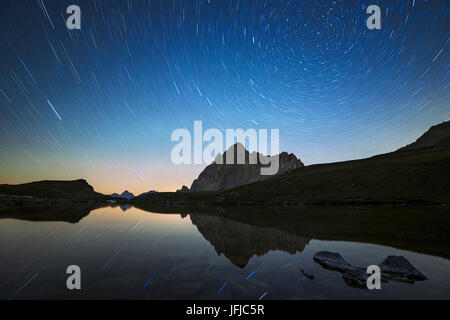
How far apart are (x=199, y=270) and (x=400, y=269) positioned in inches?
482

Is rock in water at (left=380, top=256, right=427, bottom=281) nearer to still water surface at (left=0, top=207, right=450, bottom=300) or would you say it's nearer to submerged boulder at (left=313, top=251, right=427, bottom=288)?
submerged boulder at (left=313, top=251, right=427, bottom=288)

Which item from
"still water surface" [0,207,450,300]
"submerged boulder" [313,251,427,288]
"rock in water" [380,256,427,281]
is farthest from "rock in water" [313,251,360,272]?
"rock in water" [380,256,427,281]

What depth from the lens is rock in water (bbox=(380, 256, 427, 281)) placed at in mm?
11677

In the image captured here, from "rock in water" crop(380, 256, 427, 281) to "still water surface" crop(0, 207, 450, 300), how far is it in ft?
1.97

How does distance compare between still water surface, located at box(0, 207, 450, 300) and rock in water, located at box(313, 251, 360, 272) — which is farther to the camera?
rock in water, located at box(313, 251, 360, 272)

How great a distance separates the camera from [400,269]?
12.2 metres

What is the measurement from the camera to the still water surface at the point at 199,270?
1018 centimetres

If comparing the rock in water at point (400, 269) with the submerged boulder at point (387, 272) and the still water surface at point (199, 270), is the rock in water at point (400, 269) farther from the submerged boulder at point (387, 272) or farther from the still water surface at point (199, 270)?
the still water surface at point (199, 270)

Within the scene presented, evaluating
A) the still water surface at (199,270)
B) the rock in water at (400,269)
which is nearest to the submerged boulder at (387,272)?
the rock in water at (400,269)
